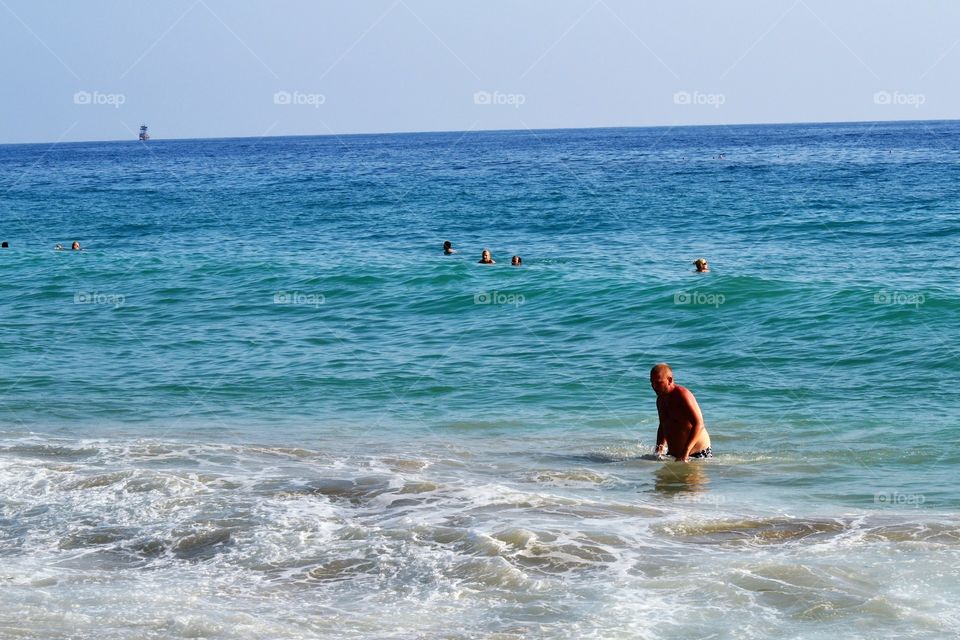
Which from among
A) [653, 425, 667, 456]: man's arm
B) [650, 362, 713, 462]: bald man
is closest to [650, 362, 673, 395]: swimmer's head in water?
[650, 362, 713, 462]: bald man

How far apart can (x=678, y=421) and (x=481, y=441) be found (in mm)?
2370

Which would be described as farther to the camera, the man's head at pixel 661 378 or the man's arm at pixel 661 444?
the man's arm at pixel 661 444

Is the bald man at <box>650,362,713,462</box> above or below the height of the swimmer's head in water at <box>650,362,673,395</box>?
below

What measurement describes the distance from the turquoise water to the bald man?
20 cm

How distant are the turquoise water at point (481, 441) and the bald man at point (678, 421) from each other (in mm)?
202

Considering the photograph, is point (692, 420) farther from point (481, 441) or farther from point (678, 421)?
point (481, 441)

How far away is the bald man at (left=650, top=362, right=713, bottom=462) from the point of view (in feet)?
33.7

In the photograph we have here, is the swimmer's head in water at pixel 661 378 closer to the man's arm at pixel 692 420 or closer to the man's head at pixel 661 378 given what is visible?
the man's head at pixel 661 378

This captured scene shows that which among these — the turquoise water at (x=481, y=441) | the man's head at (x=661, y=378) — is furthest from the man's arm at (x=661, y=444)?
the man's head at (x=661, y=378)

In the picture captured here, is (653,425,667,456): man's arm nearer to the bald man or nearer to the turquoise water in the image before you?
the bald man

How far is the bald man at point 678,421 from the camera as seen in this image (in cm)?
1027

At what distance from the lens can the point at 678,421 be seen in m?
10.4

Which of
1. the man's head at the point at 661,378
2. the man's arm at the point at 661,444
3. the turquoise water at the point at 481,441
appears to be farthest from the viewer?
the man's arm at the point at 661,444

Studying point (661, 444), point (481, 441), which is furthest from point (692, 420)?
point (481, 441)
